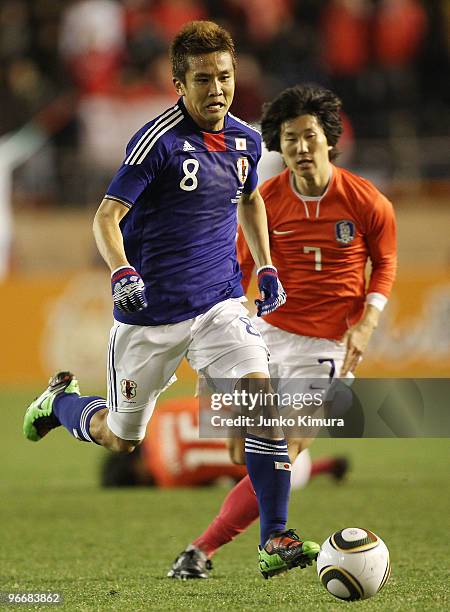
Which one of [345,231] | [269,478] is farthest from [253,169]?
[269,478]

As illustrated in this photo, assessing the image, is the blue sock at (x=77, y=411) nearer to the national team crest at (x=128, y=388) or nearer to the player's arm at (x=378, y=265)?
the national team crest at (x=128, y=388)

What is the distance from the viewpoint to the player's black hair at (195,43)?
16.4ft

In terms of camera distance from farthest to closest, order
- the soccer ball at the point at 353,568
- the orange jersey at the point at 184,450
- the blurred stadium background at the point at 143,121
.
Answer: the blurred stadium background at the point at 143,121 < the orange jersey at the point at 184,450 < the soccer ball at the point at 353,568

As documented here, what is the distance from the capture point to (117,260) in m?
4.76

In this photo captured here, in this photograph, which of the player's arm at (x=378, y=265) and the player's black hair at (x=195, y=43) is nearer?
the player's black hair at (x=195, y=43)

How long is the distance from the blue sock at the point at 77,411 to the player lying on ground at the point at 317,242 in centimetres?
77

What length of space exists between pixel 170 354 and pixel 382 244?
1313 millimetres

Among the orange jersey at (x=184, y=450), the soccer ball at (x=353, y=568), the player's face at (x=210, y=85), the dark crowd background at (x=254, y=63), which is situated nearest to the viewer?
the soccer ball at (x=353, y=568)

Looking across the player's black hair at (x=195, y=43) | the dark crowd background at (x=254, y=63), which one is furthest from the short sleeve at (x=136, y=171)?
the dark crowd background at (x=254, y=63)

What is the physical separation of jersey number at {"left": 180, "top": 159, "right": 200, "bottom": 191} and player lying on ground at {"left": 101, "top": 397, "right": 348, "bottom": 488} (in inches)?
124

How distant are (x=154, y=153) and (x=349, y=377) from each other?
166 centimetres

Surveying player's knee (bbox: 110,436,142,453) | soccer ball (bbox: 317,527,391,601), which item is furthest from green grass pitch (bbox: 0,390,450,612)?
player's knee (bbox: 110,436,142,453)

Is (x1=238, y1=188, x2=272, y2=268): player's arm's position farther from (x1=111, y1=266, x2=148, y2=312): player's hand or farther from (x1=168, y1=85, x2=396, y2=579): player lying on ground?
(x1=111, y1=266, x2=148, y2=312): player's hand

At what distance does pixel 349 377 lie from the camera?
596 centimetres
